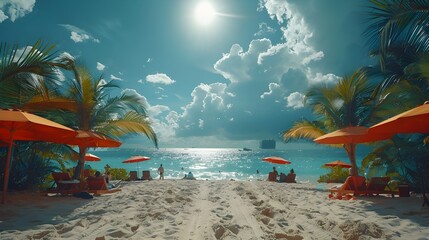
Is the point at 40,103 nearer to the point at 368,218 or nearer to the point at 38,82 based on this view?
the point at 38,82

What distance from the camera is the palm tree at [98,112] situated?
435 inches

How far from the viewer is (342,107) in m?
11.5

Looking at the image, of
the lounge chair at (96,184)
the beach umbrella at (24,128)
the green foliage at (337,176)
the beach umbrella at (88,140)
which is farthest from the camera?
the green foliage at (337,176)

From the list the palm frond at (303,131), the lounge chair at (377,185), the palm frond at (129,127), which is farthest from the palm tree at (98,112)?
the lounge chair at (377,185)

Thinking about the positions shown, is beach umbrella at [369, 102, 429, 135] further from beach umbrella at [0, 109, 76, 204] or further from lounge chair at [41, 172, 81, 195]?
lounge chair at [41, 172, 81, 195]

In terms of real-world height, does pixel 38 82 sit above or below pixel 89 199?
above

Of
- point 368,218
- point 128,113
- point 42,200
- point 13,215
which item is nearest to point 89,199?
point 42,200

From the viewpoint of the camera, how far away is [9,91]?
6957 millimetres

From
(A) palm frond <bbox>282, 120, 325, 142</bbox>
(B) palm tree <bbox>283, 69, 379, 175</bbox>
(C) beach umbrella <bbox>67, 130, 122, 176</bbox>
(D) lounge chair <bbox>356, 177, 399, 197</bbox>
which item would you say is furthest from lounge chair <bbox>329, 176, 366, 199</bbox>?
(C) beach umbrella <bbox>67, 130, 122, 176</bbox>

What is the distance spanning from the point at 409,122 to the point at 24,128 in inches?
329

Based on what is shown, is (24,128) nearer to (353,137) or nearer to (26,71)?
(26,71)

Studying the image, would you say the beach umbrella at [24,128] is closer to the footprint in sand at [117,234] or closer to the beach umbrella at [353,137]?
the footprint in sand at [117,234]

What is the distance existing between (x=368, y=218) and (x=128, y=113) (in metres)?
Result: 10.1

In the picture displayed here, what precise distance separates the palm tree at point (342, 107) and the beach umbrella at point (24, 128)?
9.34m
